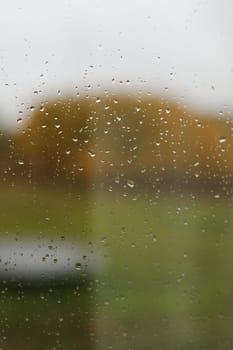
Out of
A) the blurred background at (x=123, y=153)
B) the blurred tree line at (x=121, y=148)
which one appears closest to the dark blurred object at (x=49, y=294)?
the blurred background at (x=123, y=153)

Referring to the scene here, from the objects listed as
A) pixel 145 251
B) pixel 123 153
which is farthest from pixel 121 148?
pixel 145 251

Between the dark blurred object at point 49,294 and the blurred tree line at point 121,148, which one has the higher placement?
the blurred tree line at point 121,148

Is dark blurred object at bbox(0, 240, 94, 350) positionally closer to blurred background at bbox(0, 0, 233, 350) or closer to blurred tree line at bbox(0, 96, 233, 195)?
blurred background at bbox(0, 0, 233, 350)

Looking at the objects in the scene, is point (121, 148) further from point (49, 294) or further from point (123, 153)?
point (49, 294)

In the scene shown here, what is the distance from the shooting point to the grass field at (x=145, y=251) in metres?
1.02

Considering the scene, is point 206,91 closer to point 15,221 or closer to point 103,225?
point 103,225

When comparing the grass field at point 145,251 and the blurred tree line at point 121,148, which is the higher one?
the blurred tree line at point 121,148

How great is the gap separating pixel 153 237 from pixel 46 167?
22cm

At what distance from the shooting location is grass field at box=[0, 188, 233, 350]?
1.02m

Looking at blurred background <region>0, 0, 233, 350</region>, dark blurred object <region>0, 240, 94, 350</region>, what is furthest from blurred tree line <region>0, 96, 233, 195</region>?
dark blurred object <region>0, 240, 94, 350</region>

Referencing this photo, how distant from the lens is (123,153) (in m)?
1.01

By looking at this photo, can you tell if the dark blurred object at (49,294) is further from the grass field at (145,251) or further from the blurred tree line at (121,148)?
the blurred tree line at (121,148)

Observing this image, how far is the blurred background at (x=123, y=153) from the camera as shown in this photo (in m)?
1.01

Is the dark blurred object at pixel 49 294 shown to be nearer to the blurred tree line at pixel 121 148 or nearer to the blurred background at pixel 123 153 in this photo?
the blurred background at pixel 123 153
